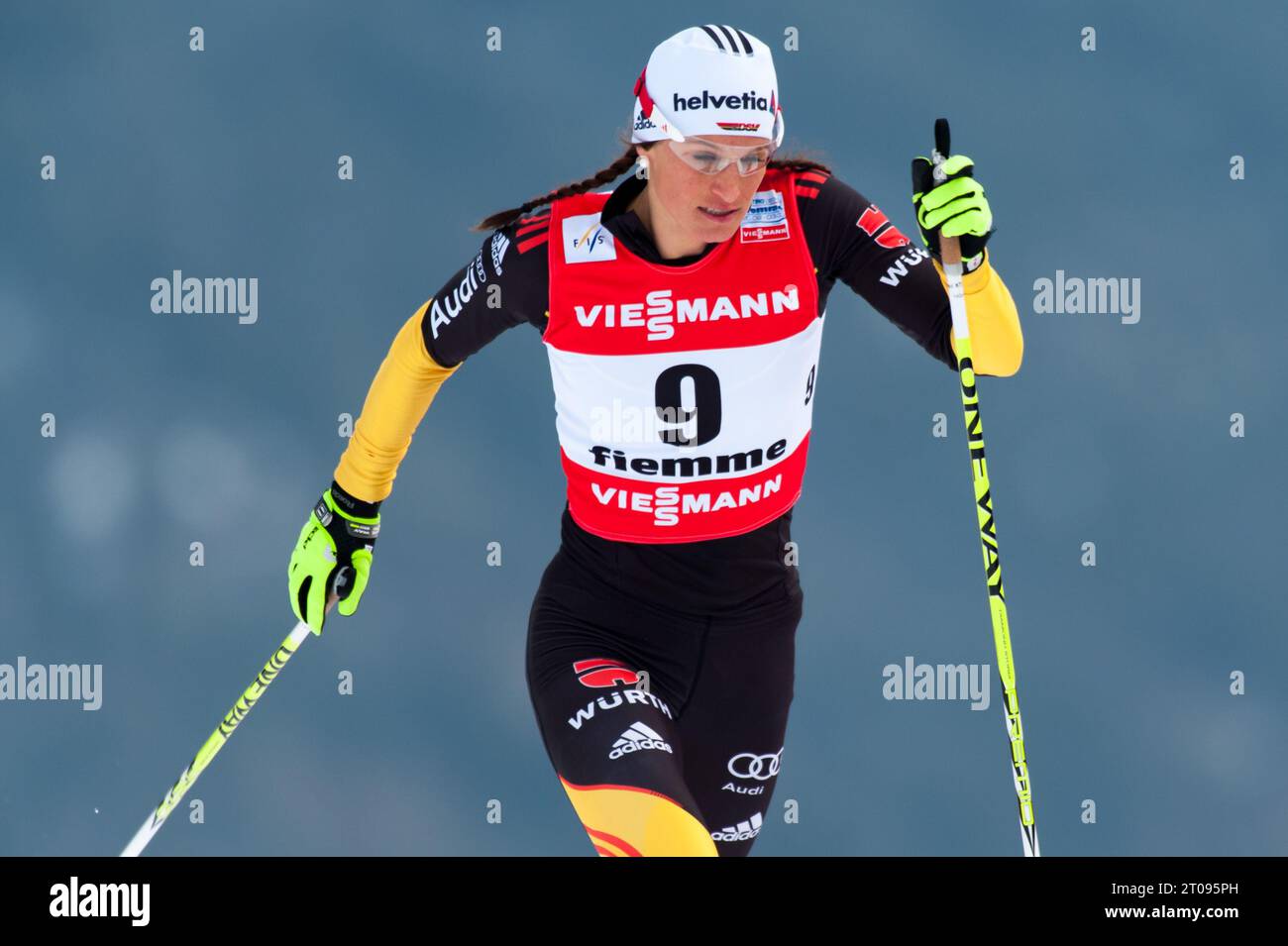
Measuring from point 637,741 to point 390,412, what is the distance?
118 centimetres

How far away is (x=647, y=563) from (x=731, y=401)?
16.0 inches

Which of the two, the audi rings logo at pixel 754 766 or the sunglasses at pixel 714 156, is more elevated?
the sunglasses at pixel 714 156

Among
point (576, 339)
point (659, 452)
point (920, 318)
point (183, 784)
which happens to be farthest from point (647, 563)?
point (183, 784)

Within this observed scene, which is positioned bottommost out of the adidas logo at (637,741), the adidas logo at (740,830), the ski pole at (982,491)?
the adidas logo at (740,830)

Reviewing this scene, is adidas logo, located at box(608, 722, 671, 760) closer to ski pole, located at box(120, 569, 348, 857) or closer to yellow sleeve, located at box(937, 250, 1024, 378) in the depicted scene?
yellow sleeve, located at box(937, 250, 1024, 378)

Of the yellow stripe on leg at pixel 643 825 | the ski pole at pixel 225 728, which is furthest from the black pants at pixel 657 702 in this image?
the ski pole at pixel 225 728

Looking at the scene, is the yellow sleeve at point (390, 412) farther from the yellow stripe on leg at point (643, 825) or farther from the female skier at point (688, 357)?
the yellow stripe on leg at point (643, 825)

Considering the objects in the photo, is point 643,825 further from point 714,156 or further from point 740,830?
point 714,156

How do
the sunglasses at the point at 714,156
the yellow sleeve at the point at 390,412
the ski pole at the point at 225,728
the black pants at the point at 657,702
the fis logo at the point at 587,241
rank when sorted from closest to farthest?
the black pants at the point at 657,702, the sunglasses at the point at 714,156, the fis logo at the point at 587,241, the yellow sleeve at the point at 390,412, the ski pole at the point at 225,728

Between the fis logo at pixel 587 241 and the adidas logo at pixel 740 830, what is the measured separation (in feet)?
4.56

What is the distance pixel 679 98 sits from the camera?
381cm

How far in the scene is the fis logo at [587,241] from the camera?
3.99 metres

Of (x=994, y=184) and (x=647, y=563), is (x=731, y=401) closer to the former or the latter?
(x=647, y=563)

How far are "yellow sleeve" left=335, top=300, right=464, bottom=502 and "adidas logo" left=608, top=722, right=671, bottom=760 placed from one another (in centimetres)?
110
